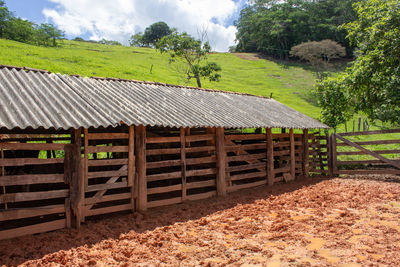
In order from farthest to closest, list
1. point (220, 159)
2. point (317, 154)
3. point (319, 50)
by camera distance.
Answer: point (319, 50) → point (317, 154) → point (220, 159)

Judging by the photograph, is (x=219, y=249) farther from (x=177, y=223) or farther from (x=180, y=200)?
(x=180, y=200)

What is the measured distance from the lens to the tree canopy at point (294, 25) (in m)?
62.0

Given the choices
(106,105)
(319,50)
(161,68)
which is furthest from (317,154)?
(319,50)

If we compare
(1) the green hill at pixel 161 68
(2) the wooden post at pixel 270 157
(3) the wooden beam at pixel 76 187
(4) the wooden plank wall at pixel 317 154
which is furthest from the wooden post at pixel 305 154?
(1) the green hill at pixel 161 68

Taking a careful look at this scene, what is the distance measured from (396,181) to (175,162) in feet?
27.7

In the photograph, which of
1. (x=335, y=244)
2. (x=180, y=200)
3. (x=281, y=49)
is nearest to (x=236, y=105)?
(x=180, y=200)

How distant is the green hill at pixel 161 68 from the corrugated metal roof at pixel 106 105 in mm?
16943

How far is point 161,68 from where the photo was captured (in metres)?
39.7

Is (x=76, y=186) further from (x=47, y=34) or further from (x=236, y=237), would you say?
(x=47, y=34)

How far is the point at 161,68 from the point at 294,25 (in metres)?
A: 37.7

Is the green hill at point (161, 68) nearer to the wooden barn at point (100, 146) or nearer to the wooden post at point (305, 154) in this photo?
the wooden barn at point (100, 146)

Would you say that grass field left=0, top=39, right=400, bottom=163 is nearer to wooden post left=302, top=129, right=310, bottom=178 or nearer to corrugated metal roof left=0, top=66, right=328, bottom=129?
wooden post left=302, top=129, right=310, bottom=178

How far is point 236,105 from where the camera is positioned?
11.7m

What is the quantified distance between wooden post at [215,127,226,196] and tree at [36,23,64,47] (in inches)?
1709
